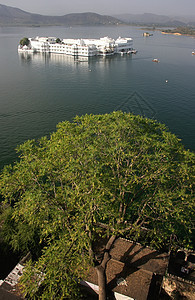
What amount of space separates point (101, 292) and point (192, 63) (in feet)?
346

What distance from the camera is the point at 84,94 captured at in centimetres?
5838

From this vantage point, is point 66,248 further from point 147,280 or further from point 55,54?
point 55,54

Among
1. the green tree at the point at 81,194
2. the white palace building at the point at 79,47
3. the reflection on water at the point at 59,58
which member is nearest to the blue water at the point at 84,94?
the reflection on water at the point at 59,58

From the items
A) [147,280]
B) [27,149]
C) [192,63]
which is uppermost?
[192,63]

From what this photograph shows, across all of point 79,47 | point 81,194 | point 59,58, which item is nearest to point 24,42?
point 59,58

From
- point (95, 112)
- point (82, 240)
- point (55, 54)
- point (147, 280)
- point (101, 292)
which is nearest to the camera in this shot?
point (82, 240)

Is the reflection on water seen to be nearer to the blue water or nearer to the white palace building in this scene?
the blue water

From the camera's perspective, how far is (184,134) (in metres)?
40.9

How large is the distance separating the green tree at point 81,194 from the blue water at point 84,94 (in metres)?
18.2

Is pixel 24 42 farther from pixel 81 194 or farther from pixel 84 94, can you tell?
pixel 81 194

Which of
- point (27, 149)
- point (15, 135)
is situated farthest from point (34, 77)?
point (27, 149)

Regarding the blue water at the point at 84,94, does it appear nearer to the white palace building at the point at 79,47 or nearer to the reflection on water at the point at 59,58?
the reflection on water at the point at 59,58

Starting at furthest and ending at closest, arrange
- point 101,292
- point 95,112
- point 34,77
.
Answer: point 34,77 → point 95,112 → point 101,292

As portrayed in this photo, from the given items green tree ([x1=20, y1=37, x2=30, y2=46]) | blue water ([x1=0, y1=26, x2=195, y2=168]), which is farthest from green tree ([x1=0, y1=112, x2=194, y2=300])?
green tree ([x1=20, y1=37, x2=30, y2=46])
